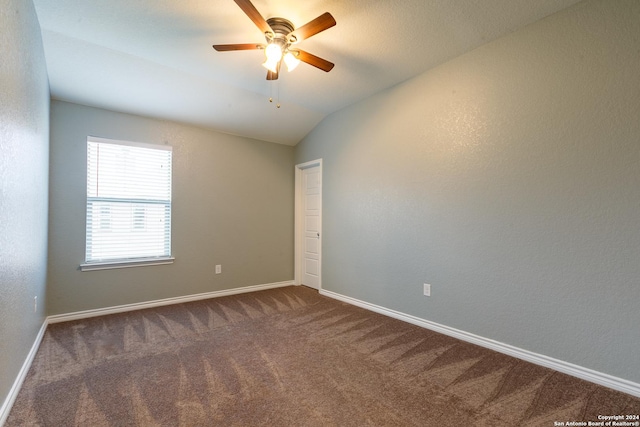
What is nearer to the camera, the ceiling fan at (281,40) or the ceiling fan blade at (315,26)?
the ceiling fan blade at (315,26)

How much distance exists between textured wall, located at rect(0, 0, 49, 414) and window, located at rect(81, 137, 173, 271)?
739mm

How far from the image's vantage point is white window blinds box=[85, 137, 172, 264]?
3.41m

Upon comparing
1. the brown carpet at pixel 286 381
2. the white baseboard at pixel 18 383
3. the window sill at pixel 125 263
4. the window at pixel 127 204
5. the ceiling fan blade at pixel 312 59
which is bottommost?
the brown carpet at pixel 286 381

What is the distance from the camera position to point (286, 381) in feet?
6.66

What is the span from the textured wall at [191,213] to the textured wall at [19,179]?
0.61 metres

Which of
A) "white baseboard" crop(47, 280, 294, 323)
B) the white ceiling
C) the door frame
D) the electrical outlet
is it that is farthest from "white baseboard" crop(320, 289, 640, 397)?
the white ceiling

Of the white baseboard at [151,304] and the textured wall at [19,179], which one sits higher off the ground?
the textured wall at [19,179]

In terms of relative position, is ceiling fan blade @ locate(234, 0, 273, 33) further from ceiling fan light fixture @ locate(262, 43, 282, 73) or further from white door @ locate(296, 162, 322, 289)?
white door @ locate(296, 162, 322, 289)

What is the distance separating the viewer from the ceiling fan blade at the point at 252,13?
5.87 feet

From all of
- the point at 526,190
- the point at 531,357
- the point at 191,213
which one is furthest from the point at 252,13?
the point at 531,357

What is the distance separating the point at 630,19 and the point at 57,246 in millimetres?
5481

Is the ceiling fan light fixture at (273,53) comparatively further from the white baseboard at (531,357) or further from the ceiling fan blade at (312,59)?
the white baseboard at (531,357)

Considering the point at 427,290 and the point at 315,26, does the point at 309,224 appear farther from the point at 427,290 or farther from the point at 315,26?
the point at 315,26

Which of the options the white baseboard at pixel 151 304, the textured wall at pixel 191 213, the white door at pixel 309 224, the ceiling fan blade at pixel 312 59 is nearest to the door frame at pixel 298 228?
the white door at pixel 309 224
